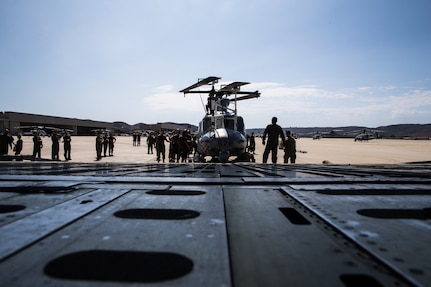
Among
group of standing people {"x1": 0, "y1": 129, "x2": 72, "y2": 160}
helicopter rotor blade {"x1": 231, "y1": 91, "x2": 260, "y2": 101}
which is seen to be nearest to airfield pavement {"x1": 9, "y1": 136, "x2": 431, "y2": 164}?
group of standing people {"x1": 0, "y1": 129, "x2": 72, "y2": 160}

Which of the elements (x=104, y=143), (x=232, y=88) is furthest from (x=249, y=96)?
(x=104, y=143)

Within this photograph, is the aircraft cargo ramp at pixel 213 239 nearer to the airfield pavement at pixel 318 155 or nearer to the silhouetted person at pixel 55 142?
the airfield pavement at pixel 318 155

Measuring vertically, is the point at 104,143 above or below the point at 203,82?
below

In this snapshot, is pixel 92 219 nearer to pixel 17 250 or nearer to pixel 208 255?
pixel 17 250

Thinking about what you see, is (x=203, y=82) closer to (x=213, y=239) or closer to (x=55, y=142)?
(x=55, y=142)

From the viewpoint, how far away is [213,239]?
169cm

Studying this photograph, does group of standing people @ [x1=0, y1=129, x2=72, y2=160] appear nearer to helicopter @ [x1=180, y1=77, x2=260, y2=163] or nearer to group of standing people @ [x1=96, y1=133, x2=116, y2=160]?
group of standing people @ [x1=96, y1=133, x2=116, y2=160]

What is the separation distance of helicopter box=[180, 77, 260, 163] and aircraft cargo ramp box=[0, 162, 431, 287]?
9.91 m

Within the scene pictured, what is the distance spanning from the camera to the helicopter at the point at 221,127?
13.0m

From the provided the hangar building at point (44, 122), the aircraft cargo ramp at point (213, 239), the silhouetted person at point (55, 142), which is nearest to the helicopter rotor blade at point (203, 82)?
the silhouetted person at point (55, 142)

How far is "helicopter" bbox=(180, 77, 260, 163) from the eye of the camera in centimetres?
1302

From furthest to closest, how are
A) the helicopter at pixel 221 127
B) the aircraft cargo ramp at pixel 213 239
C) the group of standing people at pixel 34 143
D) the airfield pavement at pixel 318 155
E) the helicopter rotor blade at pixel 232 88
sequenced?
the airfield pavement at pixel 318 155, the helicopter rotor blade at pixel 232 88, the group of standing people at pixel 34 143, the helicopter at pixel 221 127, the aircraft cargo ramp at pixel 213 239

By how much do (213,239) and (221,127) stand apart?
12542mm

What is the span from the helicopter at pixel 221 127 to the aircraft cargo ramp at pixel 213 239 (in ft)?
32.5
